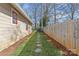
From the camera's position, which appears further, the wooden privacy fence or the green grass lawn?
the wooden privacy fence

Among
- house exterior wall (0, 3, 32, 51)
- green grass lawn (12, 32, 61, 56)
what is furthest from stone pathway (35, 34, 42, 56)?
house exterior wall (0, 3, 32, 51)

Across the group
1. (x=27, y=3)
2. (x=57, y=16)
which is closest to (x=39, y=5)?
(x=27, y=3)

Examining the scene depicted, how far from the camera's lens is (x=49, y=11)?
7184 millimetres

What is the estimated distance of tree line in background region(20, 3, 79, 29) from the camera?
21.5ft

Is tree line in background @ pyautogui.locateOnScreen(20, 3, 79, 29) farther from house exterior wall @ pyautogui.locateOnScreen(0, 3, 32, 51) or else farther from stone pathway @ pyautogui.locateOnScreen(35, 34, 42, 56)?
house exterior wall @ pyautogui.locateOnScreen(0, 3, 32, 51)

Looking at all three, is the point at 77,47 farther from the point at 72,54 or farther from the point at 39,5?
the point at 39,5

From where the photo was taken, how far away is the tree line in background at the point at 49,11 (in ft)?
21.5

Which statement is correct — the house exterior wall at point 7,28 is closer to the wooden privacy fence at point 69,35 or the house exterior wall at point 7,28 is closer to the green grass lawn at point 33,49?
the green grass lawn at point 33,49

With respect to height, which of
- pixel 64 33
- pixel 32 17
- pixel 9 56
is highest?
pixel 32 17

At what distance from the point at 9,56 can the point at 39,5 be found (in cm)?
160

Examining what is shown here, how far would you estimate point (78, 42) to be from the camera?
652cm

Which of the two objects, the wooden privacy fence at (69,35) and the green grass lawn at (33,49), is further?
the wooden privacy fence at (69,35)

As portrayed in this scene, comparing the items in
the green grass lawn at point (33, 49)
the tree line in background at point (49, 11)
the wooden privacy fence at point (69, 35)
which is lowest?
the green grass lawn at point (33, 49)

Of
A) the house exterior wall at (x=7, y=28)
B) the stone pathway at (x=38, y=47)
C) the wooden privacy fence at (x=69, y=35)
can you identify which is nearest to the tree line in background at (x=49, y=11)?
the wooden privacy fence at (x=69, y=35)
